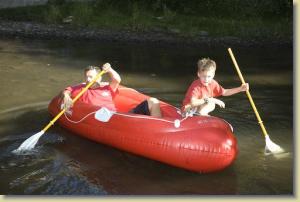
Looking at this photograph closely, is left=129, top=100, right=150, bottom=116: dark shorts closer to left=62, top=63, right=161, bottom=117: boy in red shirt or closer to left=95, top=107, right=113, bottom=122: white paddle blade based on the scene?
left=62, top=63, right=161, bottom=117: boy in red shirt

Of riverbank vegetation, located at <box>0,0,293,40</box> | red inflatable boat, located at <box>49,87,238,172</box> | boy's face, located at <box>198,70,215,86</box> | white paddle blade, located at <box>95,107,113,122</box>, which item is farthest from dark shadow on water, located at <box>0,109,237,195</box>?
riverbank vegetation, located at <box>0,0,293,40</box>

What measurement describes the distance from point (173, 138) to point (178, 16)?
9388 millimetres

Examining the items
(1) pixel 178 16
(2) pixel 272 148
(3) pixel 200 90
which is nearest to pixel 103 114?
(3) pixel 200 90

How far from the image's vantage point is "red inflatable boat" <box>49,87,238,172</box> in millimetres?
4652

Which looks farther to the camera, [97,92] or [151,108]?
[97,92]

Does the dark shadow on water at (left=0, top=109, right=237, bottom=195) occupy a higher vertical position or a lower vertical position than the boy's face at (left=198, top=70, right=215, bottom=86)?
lower

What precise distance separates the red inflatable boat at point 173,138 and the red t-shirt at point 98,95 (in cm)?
29

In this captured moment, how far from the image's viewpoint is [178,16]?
45.2 feet

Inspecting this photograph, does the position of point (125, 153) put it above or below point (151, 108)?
below

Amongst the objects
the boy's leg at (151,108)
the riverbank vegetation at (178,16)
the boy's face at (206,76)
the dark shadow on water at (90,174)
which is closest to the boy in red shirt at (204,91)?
the boy's face at (206,76)

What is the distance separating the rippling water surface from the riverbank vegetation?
1.61 m


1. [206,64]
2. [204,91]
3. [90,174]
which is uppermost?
[206,64]

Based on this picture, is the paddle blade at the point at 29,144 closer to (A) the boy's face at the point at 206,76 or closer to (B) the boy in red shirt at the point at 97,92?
(B) the boy in red shirt at the point at 97,92

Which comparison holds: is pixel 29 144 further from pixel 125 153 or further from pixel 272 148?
pixel 272 148
